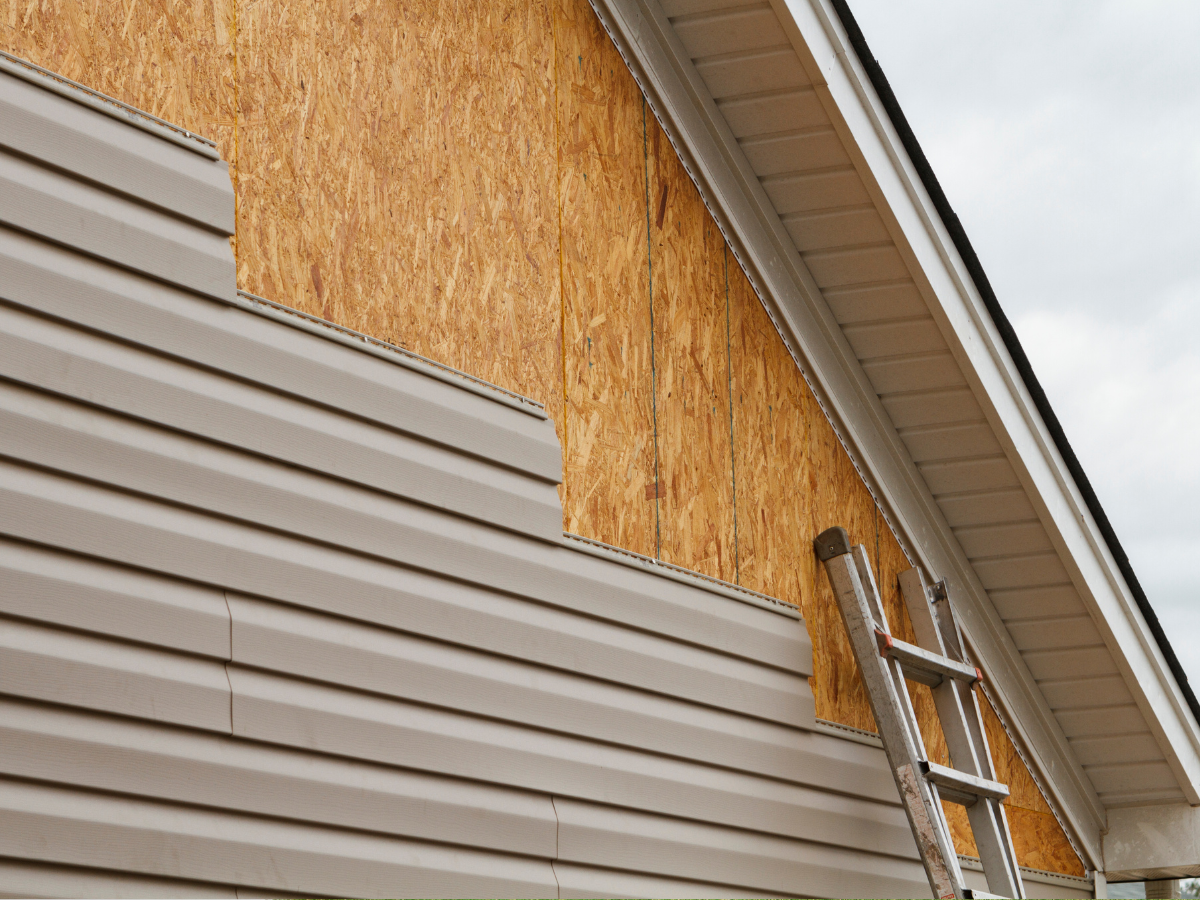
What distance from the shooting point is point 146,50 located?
128 inches

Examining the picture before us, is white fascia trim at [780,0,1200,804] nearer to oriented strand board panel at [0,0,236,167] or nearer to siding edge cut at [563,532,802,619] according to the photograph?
siding edge cut at [563,532,802,619]

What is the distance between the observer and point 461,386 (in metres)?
3.91

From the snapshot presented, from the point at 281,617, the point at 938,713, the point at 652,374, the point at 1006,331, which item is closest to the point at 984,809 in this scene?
the point at 938,713

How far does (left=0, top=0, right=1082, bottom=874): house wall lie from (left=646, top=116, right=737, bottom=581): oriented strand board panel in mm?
11

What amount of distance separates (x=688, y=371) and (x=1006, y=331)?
56.4 inches

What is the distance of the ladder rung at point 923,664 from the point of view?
511 centimetres

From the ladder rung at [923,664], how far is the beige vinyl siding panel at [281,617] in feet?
3.16

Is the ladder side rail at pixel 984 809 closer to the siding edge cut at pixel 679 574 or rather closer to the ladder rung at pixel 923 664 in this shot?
the ladder rung at pixel 923 664

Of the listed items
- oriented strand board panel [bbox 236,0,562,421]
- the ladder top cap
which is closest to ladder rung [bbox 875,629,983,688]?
the ladder top cap

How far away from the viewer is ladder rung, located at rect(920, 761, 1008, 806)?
4891 mm

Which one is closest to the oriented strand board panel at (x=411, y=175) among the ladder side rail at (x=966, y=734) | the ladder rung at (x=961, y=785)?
the ladder rung at (x=961, y=785)

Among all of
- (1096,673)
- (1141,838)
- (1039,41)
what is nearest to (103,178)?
(1096,673)

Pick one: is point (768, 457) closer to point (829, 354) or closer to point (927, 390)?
point (829, 354)

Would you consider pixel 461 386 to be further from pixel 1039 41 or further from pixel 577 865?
pixel 1039 41
